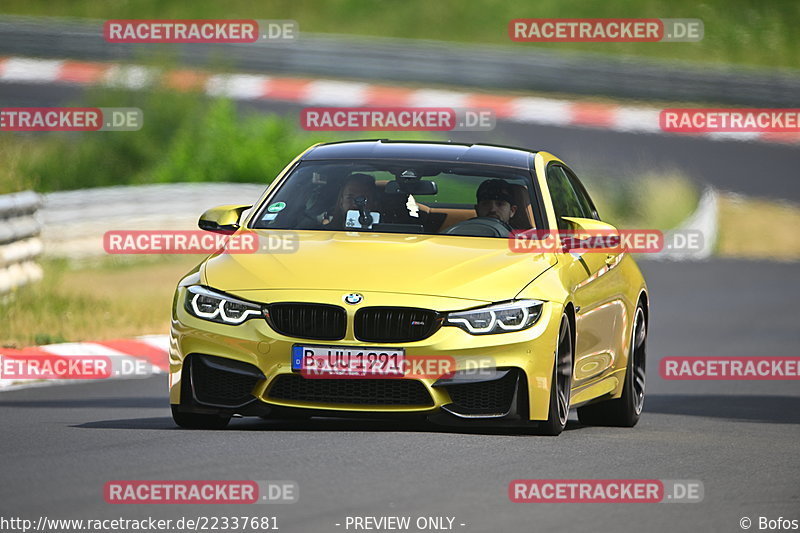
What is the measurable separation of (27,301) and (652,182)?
14.6 metres

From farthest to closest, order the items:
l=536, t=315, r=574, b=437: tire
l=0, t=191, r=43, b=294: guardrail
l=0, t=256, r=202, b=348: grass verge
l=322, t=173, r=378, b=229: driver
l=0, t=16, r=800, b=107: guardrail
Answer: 1. l=0, t=16, r=800, b=107: guardrail
2. l=0, t=191, r=43, b=294: guardrail
3. l=0, t=256, r=202, b=348: grass verge
4. l=322, t=173, r=378, b=229: driver
5. l=536, t=315, r=574, b=437: tire

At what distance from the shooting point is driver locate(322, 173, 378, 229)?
10016 millimetres

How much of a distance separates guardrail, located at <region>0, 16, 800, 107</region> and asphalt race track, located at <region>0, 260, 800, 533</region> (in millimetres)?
22378

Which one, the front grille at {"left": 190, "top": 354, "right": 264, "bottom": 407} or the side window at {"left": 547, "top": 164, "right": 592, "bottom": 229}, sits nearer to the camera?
the front grille at {"left": 190, "top": 354, "right": 264, "bottom": 407}

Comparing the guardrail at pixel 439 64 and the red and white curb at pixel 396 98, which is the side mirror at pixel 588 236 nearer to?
the red and white curb at pixel 396 98

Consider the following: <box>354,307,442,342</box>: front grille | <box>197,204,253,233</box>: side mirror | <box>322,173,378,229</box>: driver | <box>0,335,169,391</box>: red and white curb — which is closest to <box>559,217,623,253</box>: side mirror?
<box>322,173,378,229</box>: driver

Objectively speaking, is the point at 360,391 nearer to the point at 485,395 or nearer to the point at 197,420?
the point at 485,395

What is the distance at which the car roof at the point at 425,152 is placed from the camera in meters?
10.4

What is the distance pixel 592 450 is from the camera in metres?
8.95

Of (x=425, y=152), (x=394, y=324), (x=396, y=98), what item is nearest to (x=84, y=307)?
(x=425, y=152)

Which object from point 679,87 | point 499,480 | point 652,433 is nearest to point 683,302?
point 652,433

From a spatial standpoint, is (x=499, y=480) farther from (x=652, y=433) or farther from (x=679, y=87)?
(x=679, y=87)

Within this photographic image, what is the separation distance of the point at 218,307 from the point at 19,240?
752 centimetres

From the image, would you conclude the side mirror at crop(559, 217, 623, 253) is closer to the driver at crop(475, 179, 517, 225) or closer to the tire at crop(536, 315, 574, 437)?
the driver at crop(475, 179, 517, 225)
